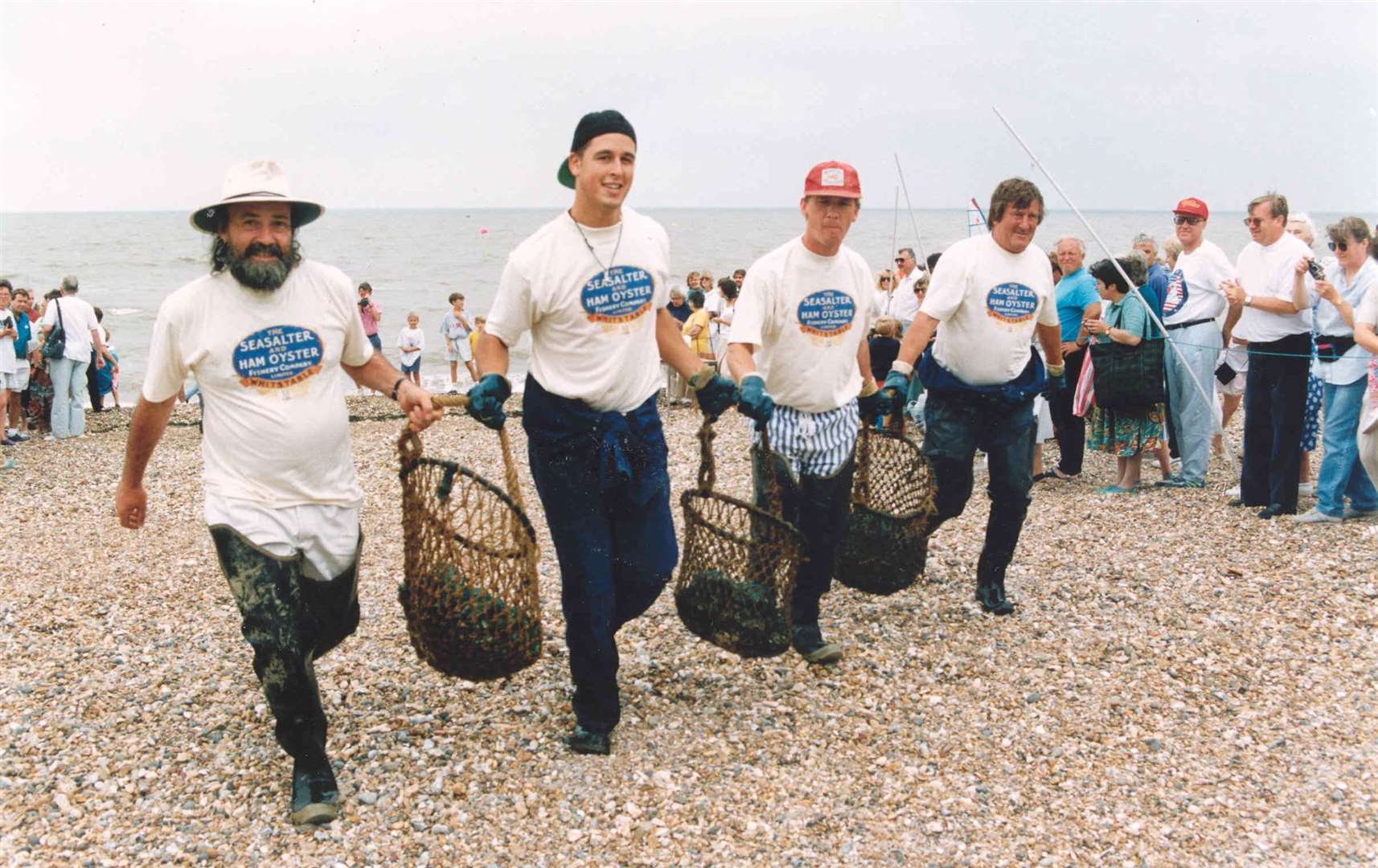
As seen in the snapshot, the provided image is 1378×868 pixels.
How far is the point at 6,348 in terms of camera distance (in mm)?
11227

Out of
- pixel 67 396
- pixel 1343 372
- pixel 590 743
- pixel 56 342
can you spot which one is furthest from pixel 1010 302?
pixel 67 396

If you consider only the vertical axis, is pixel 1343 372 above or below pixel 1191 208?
below

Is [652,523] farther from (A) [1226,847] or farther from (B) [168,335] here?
(A) [1226,847]

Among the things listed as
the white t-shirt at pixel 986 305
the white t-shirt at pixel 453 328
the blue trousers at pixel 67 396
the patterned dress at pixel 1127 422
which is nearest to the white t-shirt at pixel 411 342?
the white t-shirt at pixel 453 328

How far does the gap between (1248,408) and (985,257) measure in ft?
11.3

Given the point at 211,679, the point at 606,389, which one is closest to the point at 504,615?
the point at 606,389

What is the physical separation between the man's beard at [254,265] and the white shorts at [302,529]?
0.67 metres

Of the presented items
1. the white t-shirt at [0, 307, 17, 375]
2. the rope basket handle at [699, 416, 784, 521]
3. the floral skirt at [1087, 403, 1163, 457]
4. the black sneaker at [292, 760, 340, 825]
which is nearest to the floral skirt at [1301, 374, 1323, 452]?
the floral skirt at [1087, 403, 1163, 457]

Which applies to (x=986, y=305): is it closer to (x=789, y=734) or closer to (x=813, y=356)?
(x=813, y=356)

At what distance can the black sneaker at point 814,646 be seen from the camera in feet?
15.3

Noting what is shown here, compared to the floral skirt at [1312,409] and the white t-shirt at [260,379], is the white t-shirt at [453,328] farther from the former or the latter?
the white t-shirt at [260,379]

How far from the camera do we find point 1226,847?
332cm

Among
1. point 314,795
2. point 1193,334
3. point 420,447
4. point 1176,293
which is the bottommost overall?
point 314,795

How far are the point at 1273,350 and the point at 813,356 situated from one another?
14.3 ft
